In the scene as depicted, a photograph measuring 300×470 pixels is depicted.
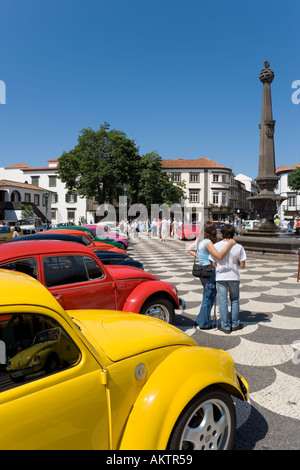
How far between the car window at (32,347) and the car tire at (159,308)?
2.58m

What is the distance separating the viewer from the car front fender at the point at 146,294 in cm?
423

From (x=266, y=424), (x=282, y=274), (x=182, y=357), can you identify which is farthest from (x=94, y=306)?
(x=282, y=274)

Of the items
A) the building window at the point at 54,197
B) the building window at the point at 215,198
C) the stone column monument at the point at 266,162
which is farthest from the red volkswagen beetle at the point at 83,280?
the building window at the point at 215,198

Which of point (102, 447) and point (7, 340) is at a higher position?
point (7, 340)

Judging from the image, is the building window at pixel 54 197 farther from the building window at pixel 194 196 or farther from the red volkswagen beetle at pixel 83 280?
the red volkswagen beetle at pixel 83 280

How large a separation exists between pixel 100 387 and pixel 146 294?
8.46ft

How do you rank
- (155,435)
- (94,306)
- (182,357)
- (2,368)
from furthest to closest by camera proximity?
1. (94,306)
2. (182,357)
3. (155,435)
4. (2,368)

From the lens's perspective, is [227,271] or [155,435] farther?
[227,271]

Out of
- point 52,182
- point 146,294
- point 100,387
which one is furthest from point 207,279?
point 52,182

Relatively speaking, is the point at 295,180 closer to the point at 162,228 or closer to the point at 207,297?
the point at 162,228

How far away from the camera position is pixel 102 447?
1.76 metres

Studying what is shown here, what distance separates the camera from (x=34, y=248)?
3.83 metres

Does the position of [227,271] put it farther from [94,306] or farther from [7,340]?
[7,340]

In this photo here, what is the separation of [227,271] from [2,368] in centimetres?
378
